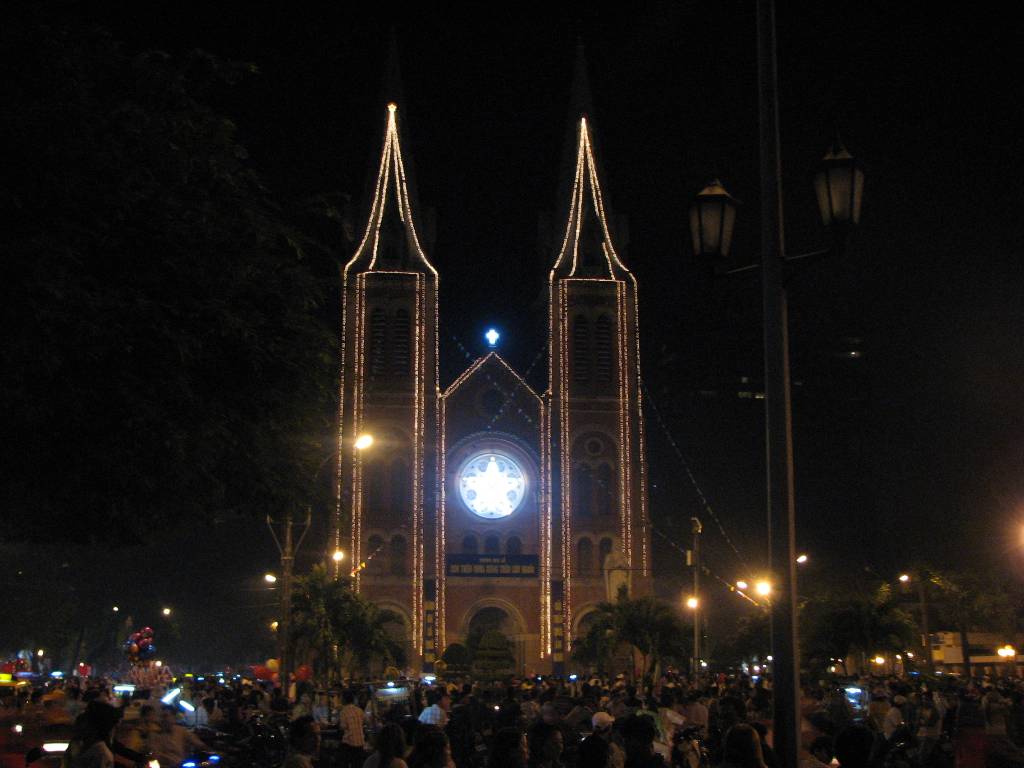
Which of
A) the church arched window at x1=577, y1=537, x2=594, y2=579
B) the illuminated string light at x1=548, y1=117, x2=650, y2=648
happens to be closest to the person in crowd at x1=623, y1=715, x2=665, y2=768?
the illuminated string light at x1=548, y1=117, x2=650, y2=648

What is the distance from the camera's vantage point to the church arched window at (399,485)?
193 feet

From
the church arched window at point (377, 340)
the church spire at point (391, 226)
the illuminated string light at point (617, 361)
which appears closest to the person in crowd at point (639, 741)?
the illuminated string light at point (617, 361)

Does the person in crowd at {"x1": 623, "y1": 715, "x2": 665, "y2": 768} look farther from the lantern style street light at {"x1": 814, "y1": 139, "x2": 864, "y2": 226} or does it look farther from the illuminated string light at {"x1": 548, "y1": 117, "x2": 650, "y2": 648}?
the illuminated string light at {"x1": 548, "y1": 117, "x2": 650, "y2": 648}

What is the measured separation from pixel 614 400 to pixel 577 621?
10.4 meters

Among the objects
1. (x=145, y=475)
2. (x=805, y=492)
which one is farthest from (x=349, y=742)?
(x=805, y=492)

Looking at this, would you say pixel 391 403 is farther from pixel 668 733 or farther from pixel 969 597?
pixel 668 733

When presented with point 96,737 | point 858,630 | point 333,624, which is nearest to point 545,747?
point 96,737

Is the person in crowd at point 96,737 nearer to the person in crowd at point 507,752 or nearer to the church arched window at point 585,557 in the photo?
the person in crowd at point 507,752

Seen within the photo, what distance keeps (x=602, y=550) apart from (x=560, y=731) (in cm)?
4936

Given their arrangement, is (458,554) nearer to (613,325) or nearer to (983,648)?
(613,325)

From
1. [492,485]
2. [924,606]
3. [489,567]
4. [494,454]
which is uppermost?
[494,454]

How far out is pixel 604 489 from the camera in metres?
59.9

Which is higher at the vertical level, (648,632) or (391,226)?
(391,226)

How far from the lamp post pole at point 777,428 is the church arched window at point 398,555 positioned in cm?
4962
